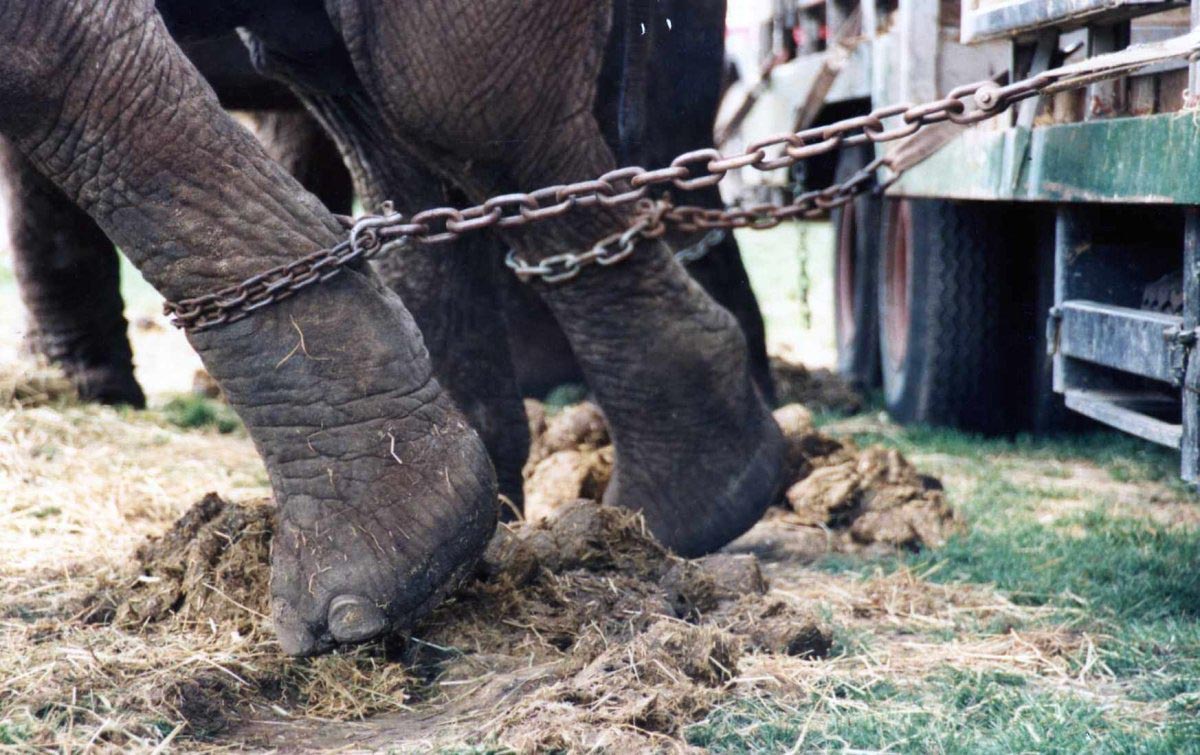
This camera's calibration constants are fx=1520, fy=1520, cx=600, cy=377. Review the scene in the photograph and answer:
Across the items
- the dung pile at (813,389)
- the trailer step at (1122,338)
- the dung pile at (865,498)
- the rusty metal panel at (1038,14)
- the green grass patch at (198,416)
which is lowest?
the dung pile at (813,389)

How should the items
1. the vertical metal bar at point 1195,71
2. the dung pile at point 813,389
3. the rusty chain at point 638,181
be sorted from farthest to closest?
the dung pile at point 813,389, the vertical metal bar at point 1195,71, the rusty chain at point 638,181

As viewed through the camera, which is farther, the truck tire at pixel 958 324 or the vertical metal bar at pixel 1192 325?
the truck tire at pixel 958 324

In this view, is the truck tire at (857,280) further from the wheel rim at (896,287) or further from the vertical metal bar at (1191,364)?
the vertical metal bar at (1191,364)

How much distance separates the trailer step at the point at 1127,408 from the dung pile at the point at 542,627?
0.81 meters

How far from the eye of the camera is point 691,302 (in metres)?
3.89

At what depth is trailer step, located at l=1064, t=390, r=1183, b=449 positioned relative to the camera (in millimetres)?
3197

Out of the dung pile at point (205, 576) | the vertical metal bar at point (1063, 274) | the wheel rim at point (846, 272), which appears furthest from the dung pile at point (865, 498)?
the wheel rim at point (846, 272)

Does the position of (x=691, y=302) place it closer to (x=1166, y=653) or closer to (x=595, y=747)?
(x=1166, y=653)

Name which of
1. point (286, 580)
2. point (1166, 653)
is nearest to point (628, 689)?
point (286, 580)

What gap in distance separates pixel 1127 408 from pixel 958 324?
2.22 m

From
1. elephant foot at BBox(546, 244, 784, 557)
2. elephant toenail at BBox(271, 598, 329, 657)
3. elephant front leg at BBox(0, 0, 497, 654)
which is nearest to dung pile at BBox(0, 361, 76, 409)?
elephant foot at BBox(546, 244, 784, 557)

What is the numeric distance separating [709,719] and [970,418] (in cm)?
348

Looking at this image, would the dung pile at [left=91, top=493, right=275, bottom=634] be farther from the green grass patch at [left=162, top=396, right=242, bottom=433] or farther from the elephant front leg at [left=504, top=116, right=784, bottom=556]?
the green grass patch at [left=162, top=396, right=242, bottom=433]

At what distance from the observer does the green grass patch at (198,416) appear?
19.8 ft
